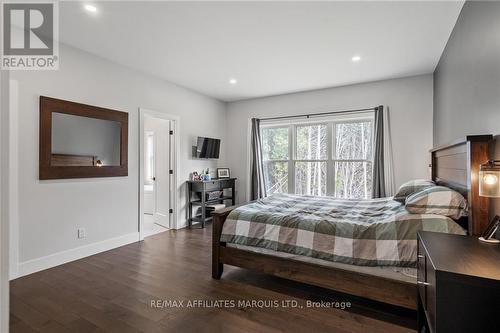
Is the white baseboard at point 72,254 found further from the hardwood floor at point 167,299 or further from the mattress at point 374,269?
the mattress at point 374,269

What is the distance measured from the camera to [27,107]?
2.75 meters

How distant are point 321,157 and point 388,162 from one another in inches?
47.7

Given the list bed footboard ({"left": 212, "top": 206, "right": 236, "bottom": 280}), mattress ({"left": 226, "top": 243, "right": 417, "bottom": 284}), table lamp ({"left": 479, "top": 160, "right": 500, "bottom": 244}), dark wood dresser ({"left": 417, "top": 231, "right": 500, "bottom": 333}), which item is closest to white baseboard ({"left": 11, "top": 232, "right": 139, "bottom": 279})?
bed footboard ({"left": 212, "top": 206, "right": 236, "bottom": 280})

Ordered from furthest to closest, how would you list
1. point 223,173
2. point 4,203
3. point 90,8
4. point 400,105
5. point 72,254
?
point 223,173, point 400,105, point 72,254, point 90,8, point 4,203

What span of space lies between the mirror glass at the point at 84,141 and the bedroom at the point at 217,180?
0.11m

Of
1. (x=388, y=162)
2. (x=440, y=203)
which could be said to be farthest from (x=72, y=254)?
(x=388, y=162)

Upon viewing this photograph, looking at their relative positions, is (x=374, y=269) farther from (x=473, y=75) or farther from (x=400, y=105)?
(x=400, y=105)

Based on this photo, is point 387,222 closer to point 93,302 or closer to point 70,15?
point 93,302

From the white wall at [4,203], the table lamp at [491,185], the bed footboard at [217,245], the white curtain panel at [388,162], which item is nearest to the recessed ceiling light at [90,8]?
the white wall at [4,203]

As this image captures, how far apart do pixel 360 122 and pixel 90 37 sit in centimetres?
437

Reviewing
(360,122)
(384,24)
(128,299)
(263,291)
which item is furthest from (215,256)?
(360,122)

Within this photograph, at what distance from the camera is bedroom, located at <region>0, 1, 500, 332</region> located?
1.93m

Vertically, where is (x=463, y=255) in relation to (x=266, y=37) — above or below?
below

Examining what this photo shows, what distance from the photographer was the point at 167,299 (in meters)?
2.26
